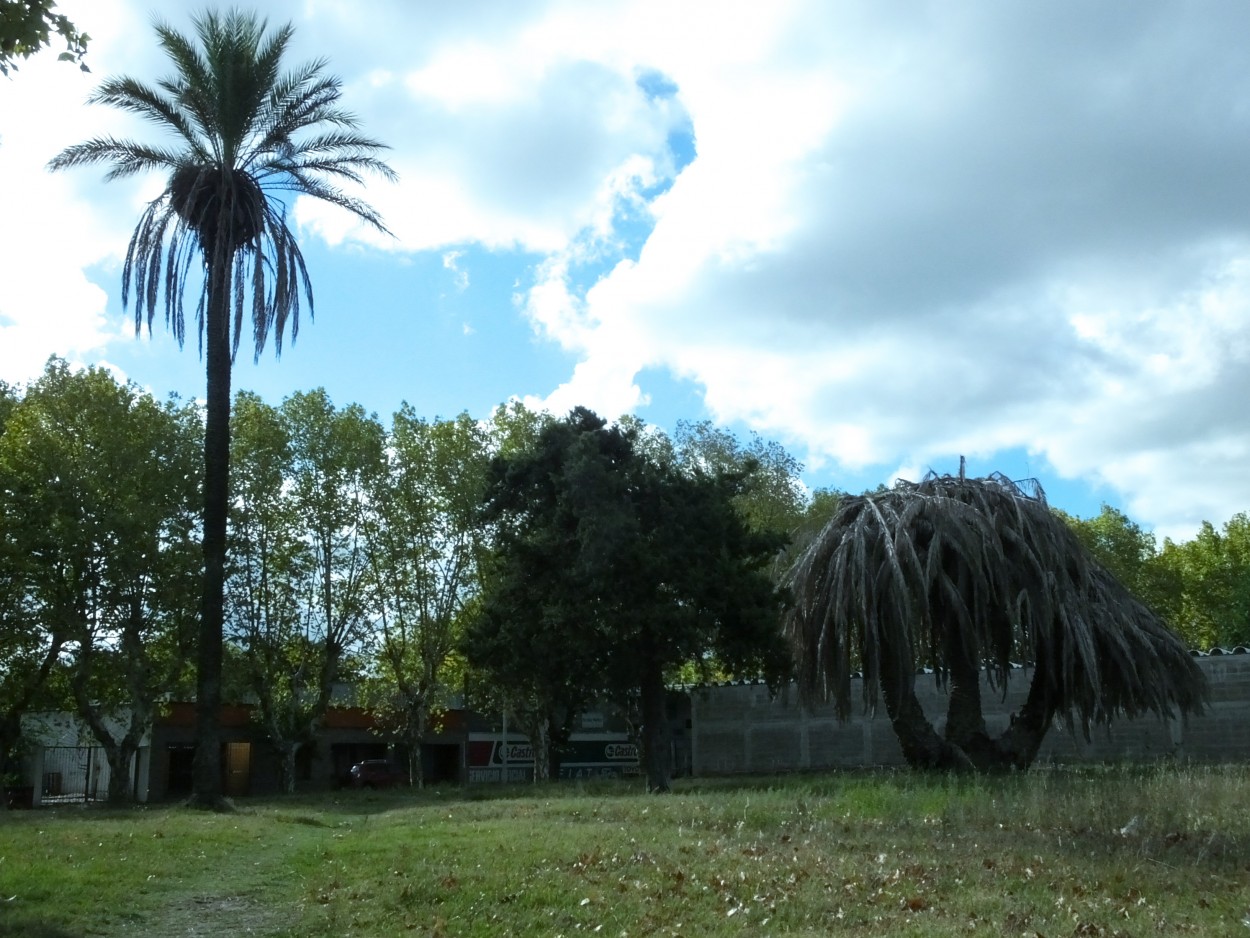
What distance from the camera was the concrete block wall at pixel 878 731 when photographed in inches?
1340

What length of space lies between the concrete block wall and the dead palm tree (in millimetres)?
2921

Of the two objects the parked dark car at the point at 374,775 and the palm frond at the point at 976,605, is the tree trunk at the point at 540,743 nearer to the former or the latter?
the parked dark car at the point at 374,775

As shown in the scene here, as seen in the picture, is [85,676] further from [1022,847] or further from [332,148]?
[1022,847]

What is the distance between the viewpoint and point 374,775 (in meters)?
46.8

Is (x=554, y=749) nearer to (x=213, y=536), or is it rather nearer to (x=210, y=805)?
(x=210, y=805)

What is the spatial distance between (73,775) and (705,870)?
4662cm

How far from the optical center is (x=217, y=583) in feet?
81.1

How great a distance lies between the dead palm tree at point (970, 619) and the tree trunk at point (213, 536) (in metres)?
13.0

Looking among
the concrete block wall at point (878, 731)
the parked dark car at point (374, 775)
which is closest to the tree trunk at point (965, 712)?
the concrete block wall at point (878, 731)

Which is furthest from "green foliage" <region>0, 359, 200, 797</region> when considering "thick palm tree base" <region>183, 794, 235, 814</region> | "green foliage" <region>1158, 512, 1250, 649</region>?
"green foliage" <region>1158, 512, 1250, 649</region>

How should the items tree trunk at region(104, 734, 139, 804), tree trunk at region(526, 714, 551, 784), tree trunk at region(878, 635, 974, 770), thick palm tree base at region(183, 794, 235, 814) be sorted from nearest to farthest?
thick palm tree base at region(183, 794, 235, 814) < tree trunk at region(878, 635, 974, 770) < tree trunk at region(104, 734, 139, 804) < tree trunk at region(526, 714, 551, 784)

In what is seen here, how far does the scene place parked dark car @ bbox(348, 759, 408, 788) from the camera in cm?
4641

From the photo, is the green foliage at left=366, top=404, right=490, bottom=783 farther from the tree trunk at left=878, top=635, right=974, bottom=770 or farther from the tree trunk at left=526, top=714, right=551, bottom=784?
the tree trunk at left=878, top=635, right=974, bottom=770

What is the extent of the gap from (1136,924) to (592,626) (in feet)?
60.5
